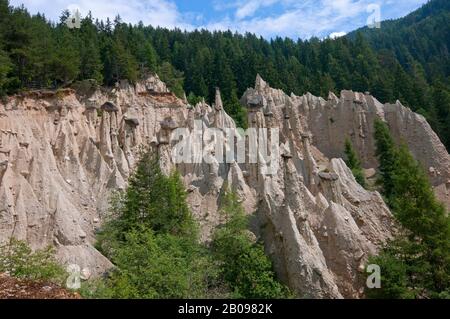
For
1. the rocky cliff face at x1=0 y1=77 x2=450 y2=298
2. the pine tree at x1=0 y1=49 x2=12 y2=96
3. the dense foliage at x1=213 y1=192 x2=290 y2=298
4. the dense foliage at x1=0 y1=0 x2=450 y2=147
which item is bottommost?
the dense foliage at x1=213 y1=192 x2=290 y2=298

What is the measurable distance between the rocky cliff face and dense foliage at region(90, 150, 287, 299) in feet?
4.84

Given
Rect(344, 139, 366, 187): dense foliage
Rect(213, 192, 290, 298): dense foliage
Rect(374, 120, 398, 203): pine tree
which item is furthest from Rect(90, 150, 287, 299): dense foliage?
Rect(344, 139, 366, 187): dense foliage

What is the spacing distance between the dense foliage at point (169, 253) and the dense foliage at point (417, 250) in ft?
14.9

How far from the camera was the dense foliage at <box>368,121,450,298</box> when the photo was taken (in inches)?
570

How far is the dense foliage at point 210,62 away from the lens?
29812 mm

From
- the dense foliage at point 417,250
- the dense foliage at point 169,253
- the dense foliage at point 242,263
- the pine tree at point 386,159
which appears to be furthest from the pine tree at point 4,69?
the pine tree at point 386,159

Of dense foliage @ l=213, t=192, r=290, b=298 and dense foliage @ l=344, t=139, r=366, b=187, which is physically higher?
dense foliage @ l=344, t=139, r=366, b=187

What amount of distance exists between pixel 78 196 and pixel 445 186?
3062 cm

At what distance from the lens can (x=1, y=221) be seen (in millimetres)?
18156

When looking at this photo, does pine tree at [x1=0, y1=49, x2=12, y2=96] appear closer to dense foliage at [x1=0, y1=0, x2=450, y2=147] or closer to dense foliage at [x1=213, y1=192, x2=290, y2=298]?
dense foliage at [x1=0, y1=0, x2=450, y2=147]

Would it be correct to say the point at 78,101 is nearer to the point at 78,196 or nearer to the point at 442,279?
the point at 78,196

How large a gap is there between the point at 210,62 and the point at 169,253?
4420 cm
